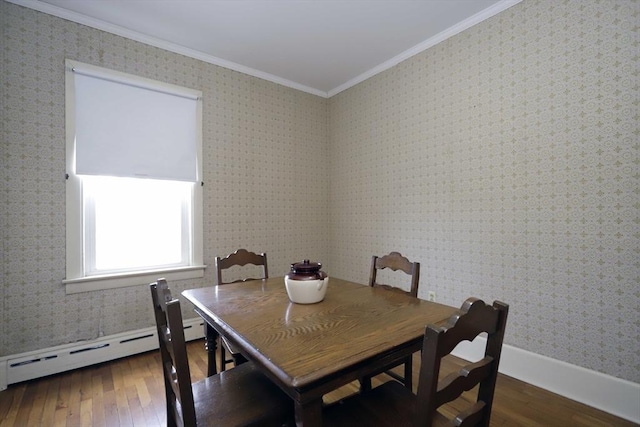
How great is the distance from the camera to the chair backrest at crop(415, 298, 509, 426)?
0.76 m

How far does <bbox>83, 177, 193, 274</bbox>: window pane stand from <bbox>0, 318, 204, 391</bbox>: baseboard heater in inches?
22.6

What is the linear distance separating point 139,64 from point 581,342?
394 centimetres

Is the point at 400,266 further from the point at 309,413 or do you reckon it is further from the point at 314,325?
the point at 309,413

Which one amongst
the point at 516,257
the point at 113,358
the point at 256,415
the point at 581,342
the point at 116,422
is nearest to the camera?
the point at 256,415

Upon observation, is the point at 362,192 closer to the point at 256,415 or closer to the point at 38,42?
the point at 256,415

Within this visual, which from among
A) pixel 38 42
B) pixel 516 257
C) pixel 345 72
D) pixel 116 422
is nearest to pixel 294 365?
pixel 116 422

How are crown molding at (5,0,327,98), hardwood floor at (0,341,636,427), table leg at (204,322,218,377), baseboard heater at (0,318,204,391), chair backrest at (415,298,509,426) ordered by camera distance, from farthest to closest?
crown molding at (5,0,327,98), baseboard heater at (0,318,204,391), hardwood floor at (0,341,636,427), table leg at (204,322,218,377), chair backrest at (415,298,509,426)

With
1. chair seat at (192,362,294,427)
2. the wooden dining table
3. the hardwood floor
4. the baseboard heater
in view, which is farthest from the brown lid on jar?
the baseboard heater

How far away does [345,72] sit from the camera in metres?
3.29

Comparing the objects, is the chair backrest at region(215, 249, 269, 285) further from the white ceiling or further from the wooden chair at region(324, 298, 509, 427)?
the white ceiling

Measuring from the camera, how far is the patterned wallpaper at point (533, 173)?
1.74 meters

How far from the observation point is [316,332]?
3.64 ft

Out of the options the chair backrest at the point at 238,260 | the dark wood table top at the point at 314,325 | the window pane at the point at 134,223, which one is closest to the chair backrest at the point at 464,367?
the dark wood table top at the point at 314,325

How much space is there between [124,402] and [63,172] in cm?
174
